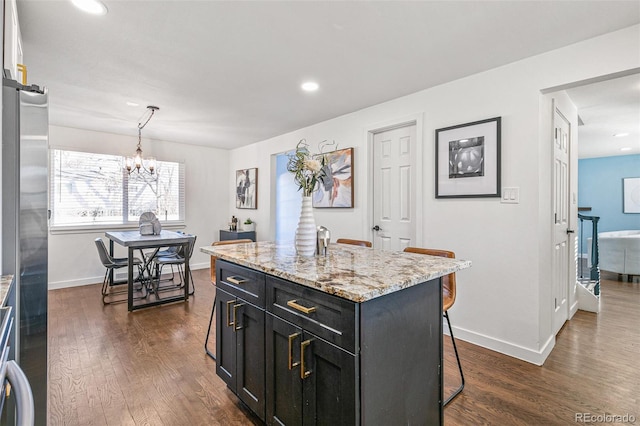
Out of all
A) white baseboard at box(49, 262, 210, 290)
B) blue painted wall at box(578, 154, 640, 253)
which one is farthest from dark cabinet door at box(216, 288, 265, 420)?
blue painted wall at box(578, 154, 640, 253)

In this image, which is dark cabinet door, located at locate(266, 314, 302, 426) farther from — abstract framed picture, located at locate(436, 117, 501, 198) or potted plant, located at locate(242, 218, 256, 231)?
potted plant, located at locate(242, 218, 256, 231)

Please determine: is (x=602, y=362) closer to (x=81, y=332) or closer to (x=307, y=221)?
(x=307, y=221)

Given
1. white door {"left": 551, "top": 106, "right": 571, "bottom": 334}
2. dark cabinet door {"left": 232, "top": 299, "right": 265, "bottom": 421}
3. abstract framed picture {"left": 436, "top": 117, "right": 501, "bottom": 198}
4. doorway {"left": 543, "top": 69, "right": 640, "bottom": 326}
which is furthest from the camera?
doorway {"left": 543, "top": 69, "right": 640, "bottom": 326}

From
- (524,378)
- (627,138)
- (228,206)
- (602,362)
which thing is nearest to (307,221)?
(524,378)

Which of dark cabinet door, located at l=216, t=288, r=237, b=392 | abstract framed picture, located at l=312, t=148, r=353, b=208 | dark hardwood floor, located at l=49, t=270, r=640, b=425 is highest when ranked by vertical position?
abstract framed picture, located at l=312, t=148, r=353, b=208

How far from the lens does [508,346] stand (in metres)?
2.50

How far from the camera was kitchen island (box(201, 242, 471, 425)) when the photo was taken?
117 cm

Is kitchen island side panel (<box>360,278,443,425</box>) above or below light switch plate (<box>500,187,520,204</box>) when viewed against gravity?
below

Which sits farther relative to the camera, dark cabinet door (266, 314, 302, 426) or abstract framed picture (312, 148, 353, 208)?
abstract framed picture (312, 148, 353, 208)

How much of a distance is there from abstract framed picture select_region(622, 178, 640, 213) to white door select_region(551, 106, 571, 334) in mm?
4873

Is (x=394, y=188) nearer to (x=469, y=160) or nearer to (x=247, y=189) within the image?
(x=469, y=160)

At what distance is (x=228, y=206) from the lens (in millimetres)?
6305

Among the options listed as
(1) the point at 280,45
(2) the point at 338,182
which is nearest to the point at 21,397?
(1) the point at 280,45

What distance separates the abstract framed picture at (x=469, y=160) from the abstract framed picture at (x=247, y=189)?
3.47 meters
